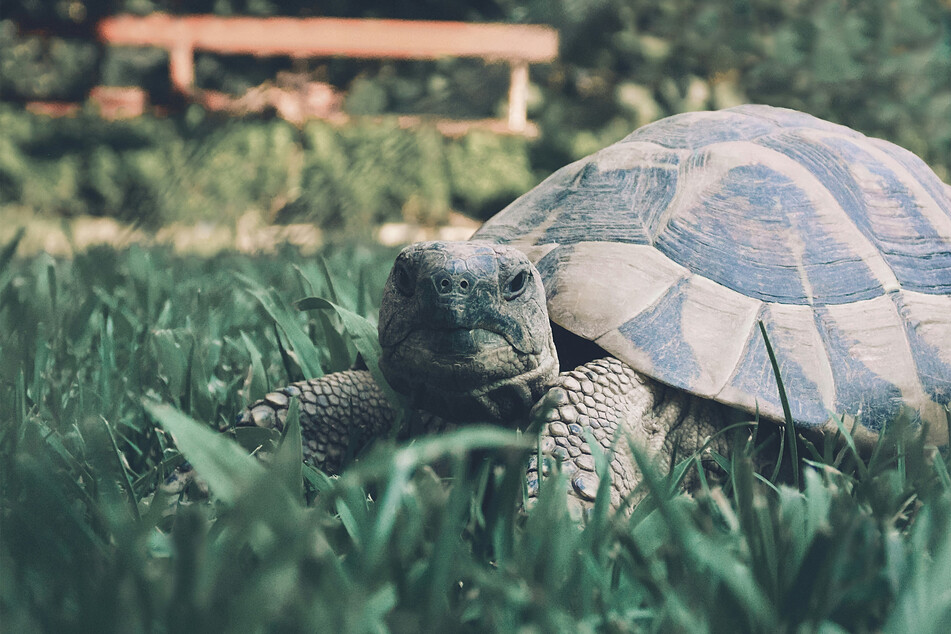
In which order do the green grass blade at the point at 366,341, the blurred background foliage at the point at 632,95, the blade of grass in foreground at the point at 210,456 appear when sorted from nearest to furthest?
the blade of grass in foreground at the point at 210,456 → the green grass blade at the point at 366,341 → the blurred background foliage at the point at 632,95

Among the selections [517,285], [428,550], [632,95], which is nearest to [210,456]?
[428,550]

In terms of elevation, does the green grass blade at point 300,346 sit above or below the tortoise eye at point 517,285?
below

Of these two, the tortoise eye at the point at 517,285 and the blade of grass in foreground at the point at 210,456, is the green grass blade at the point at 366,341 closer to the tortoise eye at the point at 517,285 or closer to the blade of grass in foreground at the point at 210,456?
the tortoise eye at the point at 517,285

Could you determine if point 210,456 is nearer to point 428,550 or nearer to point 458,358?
point 428,550

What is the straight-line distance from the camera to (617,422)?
1.54m

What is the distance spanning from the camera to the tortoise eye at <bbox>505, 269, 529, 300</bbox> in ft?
Answer: 4.96

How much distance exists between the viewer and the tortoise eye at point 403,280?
1528 millimetres

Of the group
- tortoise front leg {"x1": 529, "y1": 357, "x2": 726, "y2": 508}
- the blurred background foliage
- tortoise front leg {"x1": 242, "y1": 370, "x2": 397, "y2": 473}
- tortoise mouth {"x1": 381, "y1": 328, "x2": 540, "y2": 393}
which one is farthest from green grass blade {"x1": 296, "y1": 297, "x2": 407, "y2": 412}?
the blurred background foliage

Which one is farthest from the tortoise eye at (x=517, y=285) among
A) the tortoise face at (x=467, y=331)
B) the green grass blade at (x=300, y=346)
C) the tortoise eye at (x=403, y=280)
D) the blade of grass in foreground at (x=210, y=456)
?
the blade of grass in foreground at (x=210, y=456)

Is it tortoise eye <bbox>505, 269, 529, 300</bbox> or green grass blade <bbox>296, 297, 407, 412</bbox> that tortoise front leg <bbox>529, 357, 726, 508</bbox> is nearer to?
tortoise eye <bbox>505, 269, 529, 300</bbox>

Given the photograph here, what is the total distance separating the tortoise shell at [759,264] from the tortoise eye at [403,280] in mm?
344

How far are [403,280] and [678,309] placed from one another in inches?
22.1

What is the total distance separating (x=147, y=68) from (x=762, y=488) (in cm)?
1206

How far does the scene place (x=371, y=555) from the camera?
783 mm
